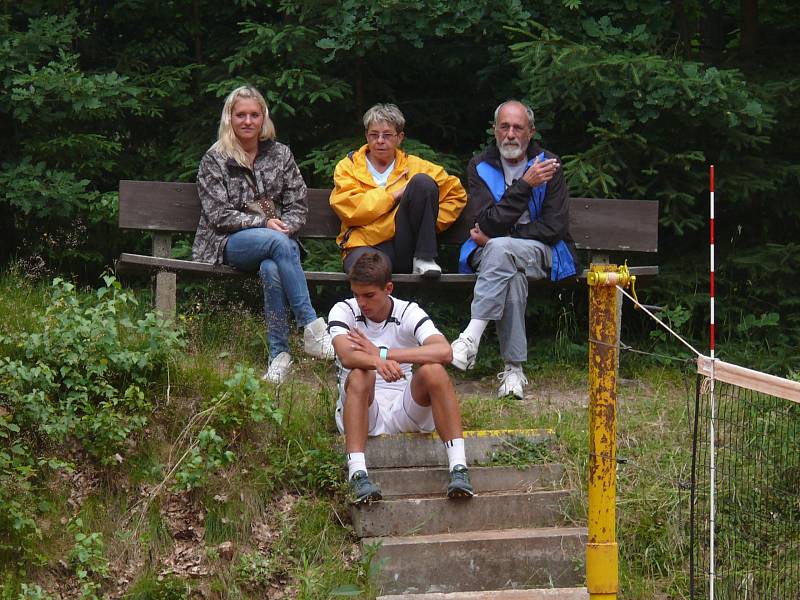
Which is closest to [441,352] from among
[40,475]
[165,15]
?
[40,475]

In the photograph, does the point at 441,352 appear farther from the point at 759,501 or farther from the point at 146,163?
the point at 146,163

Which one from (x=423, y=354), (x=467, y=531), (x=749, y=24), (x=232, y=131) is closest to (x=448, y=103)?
(x=749, y=24)

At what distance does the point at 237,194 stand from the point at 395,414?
6.68 ft

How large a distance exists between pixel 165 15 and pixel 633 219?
4060 mm

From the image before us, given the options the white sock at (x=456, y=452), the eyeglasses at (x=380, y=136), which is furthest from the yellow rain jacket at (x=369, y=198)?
the white sock at (x=456, y=452)

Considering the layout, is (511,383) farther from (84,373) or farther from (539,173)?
(84,373)

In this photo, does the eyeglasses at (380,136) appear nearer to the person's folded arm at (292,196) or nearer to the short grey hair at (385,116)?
the short grey hair at (385,116)

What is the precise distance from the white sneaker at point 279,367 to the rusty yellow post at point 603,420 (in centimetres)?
238

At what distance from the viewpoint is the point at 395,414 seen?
5680 millimetres

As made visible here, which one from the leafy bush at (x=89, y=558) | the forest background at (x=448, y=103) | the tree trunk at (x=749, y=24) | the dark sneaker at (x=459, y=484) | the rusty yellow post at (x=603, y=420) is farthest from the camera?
the tree trunk at (x=749, y=24)

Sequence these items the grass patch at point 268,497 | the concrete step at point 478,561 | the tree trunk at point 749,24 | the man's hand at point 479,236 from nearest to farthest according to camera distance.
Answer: the grass patch at point 268,497 < the concrete step at point 478,561 < the man's hand at point 479,236 < the tree trunk at point 749,24

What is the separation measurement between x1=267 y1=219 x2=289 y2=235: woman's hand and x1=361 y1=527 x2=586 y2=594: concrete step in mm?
2368

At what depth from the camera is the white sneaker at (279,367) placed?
6.35m

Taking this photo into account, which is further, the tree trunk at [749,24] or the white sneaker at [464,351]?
the tree trunk at [749,24]
